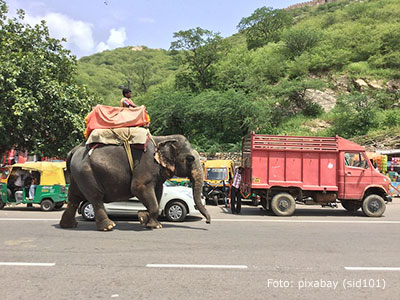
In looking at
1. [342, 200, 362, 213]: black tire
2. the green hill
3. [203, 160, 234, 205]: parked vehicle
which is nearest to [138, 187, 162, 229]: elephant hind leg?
[203, 160, 234, 205]: parked vehicle

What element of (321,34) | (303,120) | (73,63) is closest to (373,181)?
(73,63)

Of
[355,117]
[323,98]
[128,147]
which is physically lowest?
[128,147]

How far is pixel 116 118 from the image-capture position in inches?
342

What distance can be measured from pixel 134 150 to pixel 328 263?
5.01 metres

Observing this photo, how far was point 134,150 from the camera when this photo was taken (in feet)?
27.7

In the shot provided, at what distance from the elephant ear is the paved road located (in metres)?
1.65

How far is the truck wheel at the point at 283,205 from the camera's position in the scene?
11.9 metres

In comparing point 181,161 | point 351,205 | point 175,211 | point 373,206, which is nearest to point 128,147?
point 181,161

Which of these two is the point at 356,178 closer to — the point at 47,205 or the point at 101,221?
the point at 101,221

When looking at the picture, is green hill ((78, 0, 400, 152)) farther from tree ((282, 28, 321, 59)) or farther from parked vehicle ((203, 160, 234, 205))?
parked vehicle ((203, 160, 234, 205))

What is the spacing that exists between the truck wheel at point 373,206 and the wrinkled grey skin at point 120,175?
6.64m

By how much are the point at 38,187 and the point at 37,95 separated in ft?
14.1

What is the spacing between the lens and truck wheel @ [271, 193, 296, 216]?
1185 cm

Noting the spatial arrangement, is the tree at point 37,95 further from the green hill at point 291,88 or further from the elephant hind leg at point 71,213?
the green hill at point 291,88
